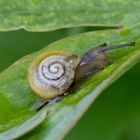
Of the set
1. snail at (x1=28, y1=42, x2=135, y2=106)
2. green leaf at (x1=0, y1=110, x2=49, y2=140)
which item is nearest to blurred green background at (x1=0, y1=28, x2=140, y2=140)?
snail at (x1=28, y1=42, x2=135, y2=106)

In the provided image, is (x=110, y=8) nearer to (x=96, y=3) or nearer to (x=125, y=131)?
(x=96, y=3)

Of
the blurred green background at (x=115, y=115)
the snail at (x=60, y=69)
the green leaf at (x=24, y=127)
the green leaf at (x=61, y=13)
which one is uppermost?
the green leaf at (x=61, y=13)

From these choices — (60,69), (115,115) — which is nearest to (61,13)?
(60,69)

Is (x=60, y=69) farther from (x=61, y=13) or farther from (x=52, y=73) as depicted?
(x=61, y=13)

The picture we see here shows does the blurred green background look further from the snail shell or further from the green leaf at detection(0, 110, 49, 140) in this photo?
the green leaf at detection(0, 110, 49, 140)

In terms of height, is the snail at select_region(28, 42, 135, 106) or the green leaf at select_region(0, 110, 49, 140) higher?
the snail at select_region(28, 42, 135, 106)

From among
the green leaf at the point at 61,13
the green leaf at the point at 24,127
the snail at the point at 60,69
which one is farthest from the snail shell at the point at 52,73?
the green leaf at the point at 24,127

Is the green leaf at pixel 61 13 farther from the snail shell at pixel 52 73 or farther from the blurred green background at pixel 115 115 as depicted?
the blurred green background at pixel 115 115

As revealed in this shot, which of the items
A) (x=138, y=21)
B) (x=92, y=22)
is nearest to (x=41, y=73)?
(x=92, y=22)

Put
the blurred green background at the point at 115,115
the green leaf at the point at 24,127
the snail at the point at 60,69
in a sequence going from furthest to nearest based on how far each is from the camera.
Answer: the blurred green background at the point at 115,115, the snail at the point at 60,69, the green leaf at the point at 24,127
